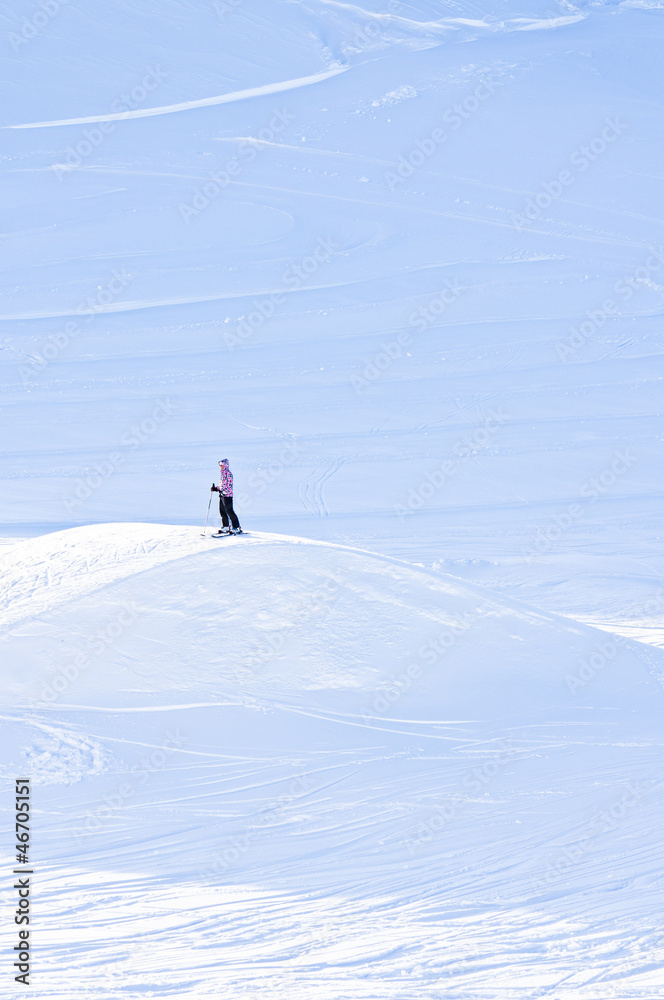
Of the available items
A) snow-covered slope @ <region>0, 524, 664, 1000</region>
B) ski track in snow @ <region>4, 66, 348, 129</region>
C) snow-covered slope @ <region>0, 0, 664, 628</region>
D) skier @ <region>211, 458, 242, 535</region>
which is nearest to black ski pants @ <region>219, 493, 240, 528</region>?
skier @ <region>211, 458, 242, 535</region>

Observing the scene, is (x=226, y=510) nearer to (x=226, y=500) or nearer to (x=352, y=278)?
(x=226, y=500)

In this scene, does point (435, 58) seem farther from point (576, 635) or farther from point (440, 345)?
point (576, 635)

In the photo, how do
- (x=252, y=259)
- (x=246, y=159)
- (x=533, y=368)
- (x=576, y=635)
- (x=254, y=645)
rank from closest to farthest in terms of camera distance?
(x=254, y=645), (x=576, y=635), (x=533, y=368), (x=252, y=259), (x=246, y=159)

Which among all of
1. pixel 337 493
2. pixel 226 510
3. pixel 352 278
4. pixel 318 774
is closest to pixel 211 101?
pixel 352 278

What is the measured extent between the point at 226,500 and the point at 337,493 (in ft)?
24.9

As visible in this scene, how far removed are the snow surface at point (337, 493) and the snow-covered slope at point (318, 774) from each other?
35mm

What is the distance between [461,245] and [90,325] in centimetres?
823

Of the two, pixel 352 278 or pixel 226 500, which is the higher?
pixel 352 278

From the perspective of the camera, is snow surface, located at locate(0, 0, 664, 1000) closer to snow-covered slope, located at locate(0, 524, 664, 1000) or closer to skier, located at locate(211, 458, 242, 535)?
snow-covered slope, located at locate(0, 524, 664, 1000)

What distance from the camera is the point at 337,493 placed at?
1919cm

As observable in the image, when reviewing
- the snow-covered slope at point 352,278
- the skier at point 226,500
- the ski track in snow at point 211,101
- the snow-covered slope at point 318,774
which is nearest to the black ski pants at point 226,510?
the skier at point 226,500

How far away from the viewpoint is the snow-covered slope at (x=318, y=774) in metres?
8.25

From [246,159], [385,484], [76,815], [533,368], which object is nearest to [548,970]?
[76,815]

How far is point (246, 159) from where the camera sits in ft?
85.8
